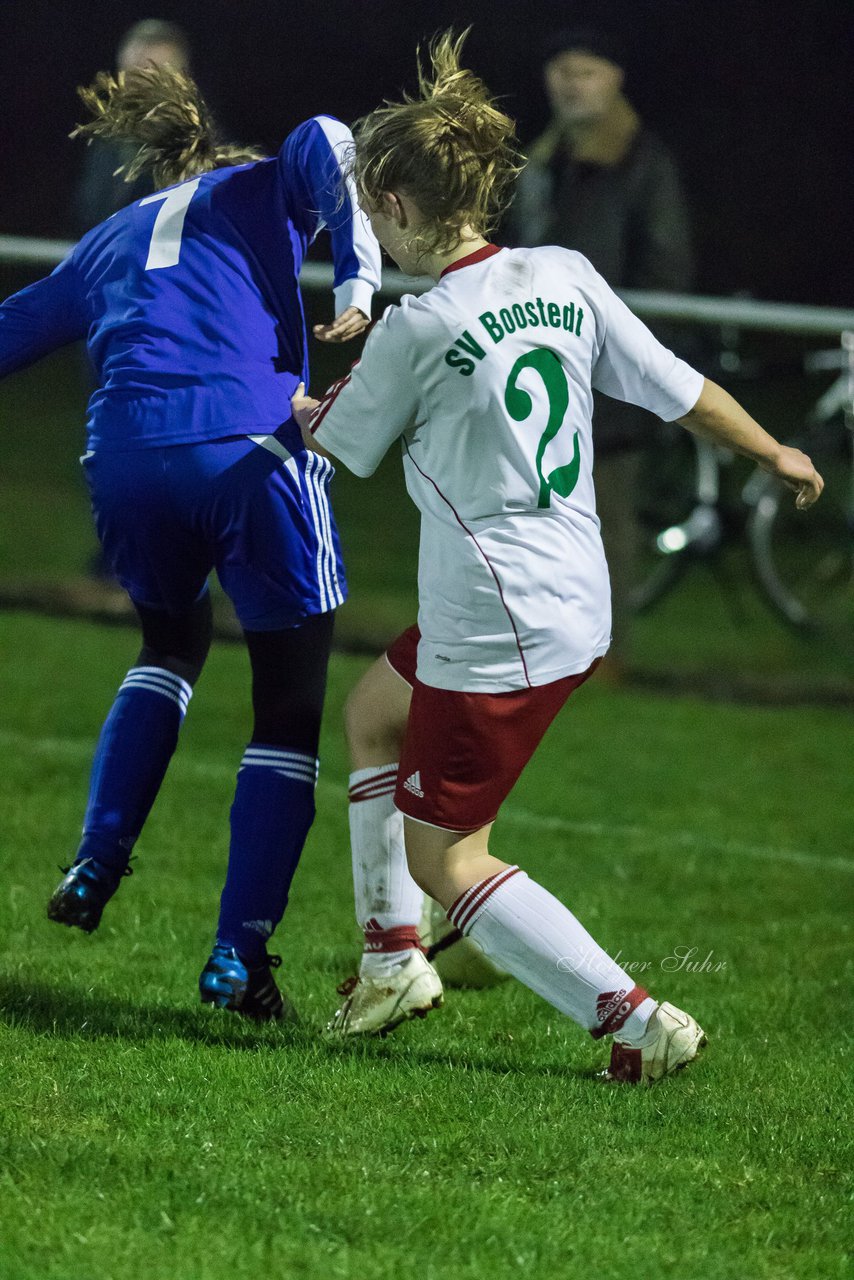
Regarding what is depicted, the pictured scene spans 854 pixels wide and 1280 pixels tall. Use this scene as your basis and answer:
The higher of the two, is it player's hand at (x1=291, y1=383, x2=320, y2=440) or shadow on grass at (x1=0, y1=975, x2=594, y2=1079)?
player's hand at (x1=291, y1=383, x2=320, y2=440)

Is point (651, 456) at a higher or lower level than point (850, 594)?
higher

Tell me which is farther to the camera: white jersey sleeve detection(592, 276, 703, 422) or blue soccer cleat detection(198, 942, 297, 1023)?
blue soccer cleat detection(198, 942, 297, 1023)

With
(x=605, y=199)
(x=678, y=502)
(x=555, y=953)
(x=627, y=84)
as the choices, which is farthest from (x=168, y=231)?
(x=627, y=84)

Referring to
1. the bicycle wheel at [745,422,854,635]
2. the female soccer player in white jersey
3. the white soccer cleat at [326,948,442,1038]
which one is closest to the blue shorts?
the female soccer player in white jersey

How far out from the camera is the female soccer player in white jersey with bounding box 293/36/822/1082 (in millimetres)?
3125

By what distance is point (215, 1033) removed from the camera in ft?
11.6

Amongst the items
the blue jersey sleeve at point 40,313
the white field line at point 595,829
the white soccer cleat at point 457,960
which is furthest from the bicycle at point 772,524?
the blue jersey sleeve at point 40,313

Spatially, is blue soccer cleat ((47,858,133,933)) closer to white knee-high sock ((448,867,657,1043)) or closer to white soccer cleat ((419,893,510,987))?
white soccer cleat ((419,893,510,987))

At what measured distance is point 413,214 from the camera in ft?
10.4

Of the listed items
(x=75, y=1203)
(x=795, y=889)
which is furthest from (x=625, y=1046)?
(x=795, y=889)

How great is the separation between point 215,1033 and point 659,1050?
2.79 ft

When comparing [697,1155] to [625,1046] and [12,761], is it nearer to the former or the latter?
[625,1046]

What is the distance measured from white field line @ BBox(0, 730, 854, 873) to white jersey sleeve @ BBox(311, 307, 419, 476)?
261cm

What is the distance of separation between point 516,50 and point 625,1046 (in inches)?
377
